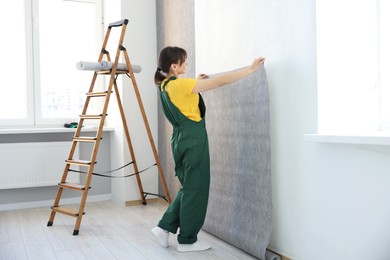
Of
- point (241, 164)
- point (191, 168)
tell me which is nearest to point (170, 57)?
point (191, 168)

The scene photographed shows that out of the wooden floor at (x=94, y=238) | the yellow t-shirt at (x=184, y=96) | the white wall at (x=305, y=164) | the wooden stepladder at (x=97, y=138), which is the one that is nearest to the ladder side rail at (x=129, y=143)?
the wooden stepladder at (x=97, y=138)

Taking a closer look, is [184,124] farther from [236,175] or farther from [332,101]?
[332,101]

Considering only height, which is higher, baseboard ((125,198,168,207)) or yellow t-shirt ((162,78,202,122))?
yellow t-shirt ((162,78,202,122))

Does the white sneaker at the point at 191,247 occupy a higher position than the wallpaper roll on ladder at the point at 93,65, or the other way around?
the wallpaper roll on ladder at the point at 93,65

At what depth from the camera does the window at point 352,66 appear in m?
2.17

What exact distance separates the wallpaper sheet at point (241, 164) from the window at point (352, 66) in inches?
16.5

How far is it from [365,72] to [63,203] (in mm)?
3362

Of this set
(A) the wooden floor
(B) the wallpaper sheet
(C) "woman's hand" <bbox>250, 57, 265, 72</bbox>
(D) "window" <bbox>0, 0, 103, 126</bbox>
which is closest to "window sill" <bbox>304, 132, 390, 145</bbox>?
(B) the wallpaper sheet

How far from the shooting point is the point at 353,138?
191cm

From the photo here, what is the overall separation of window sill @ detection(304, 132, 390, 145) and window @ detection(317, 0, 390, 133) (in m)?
0.11

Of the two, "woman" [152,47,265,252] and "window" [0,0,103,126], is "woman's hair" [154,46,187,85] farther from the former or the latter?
"window" [0,0,103,126]

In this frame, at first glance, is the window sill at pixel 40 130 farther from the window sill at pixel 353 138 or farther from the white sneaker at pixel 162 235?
the window sill at pixel 353 138

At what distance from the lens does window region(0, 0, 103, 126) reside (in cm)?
436

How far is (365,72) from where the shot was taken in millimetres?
2205
